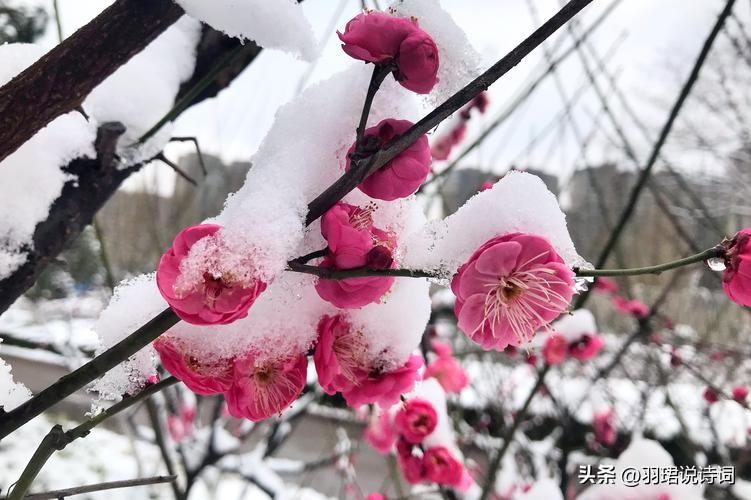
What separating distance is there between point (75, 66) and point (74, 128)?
1.08 ft

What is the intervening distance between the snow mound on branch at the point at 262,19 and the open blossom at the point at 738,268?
378 mm

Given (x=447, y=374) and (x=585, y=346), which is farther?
(x=585, y=346)

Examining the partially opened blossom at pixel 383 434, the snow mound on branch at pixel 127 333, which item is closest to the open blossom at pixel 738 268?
the snow mound on branch at pixel 127 333

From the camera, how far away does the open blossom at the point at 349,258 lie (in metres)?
0.35

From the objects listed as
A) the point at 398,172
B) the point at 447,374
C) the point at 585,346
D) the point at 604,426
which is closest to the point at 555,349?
the point at 585,346

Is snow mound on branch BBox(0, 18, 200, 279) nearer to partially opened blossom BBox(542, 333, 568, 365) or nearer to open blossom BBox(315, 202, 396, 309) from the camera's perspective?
open blossom BBox(315, 202, 396, 309)

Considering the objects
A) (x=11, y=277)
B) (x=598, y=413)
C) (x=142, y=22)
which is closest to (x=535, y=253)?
(x=142, y=22)

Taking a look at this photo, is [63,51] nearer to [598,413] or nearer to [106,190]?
[106,190]

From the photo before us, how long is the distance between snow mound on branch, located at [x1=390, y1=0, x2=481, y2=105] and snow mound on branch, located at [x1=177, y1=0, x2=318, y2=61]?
10cm

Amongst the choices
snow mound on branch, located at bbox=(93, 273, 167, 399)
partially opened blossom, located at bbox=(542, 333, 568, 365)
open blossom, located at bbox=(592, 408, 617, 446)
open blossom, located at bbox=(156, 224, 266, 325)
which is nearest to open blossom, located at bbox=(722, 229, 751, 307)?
open blossom, located at bbox=(156, 224, 266, 325)

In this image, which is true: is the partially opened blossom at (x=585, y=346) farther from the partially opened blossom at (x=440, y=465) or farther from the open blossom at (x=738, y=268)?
the open blossom at (x=738, y=268)

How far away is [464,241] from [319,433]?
4998mm

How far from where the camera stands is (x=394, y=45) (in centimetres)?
37

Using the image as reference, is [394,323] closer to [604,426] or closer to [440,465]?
[440,465]
